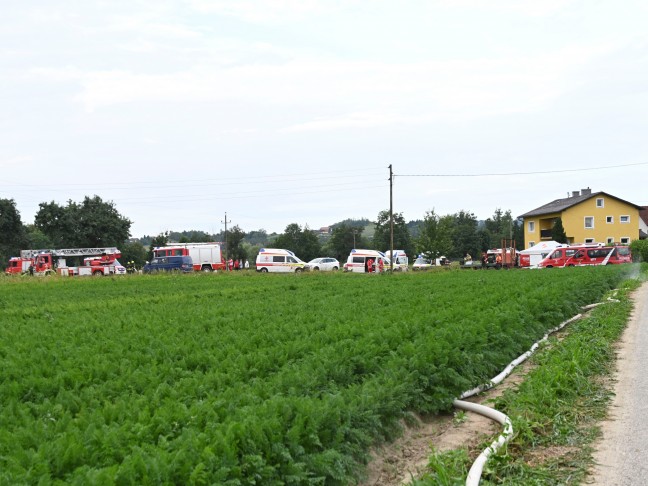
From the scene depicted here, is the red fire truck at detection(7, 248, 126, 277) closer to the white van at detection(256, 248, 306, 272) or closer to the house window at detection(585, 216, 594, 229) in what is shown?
the white van at detection(256, 248, 306, 272)

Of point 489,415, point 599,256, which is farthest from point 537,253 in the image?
point 489,415

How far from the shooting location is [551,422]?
6.86 meters

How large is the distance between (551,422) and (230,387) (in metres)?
3.60

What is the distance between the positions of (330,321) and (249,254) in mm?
98917

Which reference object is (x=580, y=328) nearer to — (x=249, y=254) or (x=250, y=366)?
(x=250, y=366)

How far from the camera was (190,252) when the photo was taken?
54344 mm

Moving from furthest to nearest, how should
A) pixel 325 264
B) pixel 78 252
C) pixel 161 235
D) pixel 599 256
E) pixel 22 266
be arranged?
pixel 161 235
pixel 325 264
pixel 78 252
pixel 22 266
pixel 599 256

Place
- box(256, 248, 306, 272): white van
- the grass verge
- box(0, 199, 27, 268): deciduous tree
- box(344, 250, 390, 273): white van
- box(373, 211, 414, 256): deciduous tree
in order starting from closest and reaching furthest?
the grass verge → box(256, 248, 306, 272): white van → box(344, 250, 390, 273): white van → box(0, 199, 27, 268): deciduous tree → box(373, 211, 414, 256): deciduous tree

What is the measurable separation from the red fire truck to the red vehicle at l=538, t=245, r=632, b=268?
122 ft

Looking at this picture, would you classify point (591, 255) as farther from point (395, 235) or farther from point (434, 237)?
point (395, 235)

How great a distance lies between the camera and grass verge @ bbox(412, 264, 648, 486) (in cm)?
544

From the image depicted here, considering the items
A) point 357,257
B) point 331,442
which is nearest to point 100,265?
point 357,257

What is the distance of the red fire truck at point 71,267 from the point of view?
5250 cm

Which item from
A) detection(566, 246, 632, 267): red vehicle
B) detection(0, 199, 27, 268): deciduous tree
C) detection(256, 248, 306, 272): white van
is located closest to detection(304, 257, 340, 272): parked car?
detection(256, 248, 306, 272): white van
